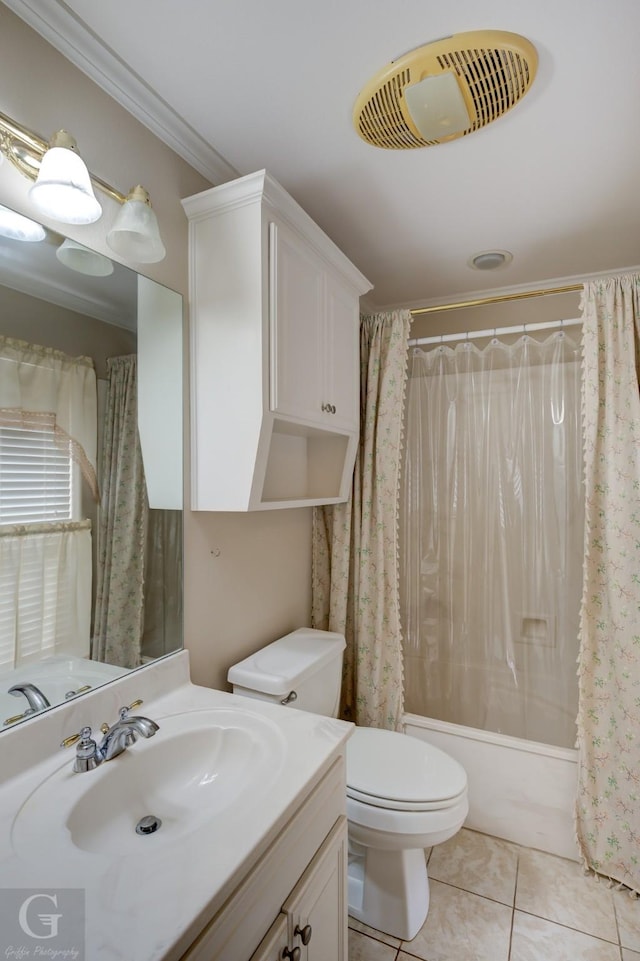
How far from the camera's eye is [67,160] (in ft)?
3.01

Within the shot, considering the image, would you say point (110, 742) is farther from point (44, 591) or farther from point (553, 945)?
point (553, 945)

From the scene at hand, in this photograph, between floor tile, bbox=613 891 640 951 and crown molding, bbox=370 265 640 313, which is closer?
floor tile, bbox=613 891 640 951

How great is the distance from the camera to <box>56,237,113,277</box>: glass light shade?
1.08m

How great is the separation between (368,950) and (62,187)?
7.28 feet

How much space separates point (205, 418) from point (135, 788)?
933 millimetres

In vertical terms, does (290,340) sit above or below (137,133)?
below

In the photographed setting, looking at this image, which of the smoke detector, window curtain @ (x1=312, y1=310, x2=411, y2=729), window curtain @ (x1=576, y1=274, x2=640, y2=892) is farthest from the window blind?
window curtain @ (x1=576, y1=274, x2=640, y2=892)

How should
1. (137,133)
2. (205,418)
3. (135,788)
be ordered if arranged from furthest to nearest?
(205,418) → (137,133) → (135,788)

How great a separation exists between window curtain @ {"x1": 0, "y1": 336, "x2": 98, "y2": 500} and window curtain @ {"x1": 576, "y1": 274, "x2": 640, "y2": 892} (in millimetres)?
1711

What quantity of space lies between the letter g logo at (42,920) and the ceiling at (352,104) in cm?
161

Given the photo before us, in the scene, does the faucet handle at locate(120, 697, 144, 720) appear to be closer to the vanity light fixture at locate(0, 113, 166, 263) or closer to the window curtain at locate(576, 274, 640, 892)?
the vanity light fixture at locate(0, 113, 166, 263)

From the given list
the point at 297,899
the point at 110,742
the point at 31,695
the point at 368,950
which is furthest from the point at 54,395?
the point at 368,950

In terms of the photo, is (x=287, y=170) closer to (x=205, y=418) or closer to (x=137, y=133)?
(x=137, y=133)

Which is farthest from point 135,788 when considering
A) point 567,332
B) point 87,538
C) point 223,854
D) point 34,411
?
point 567,332
